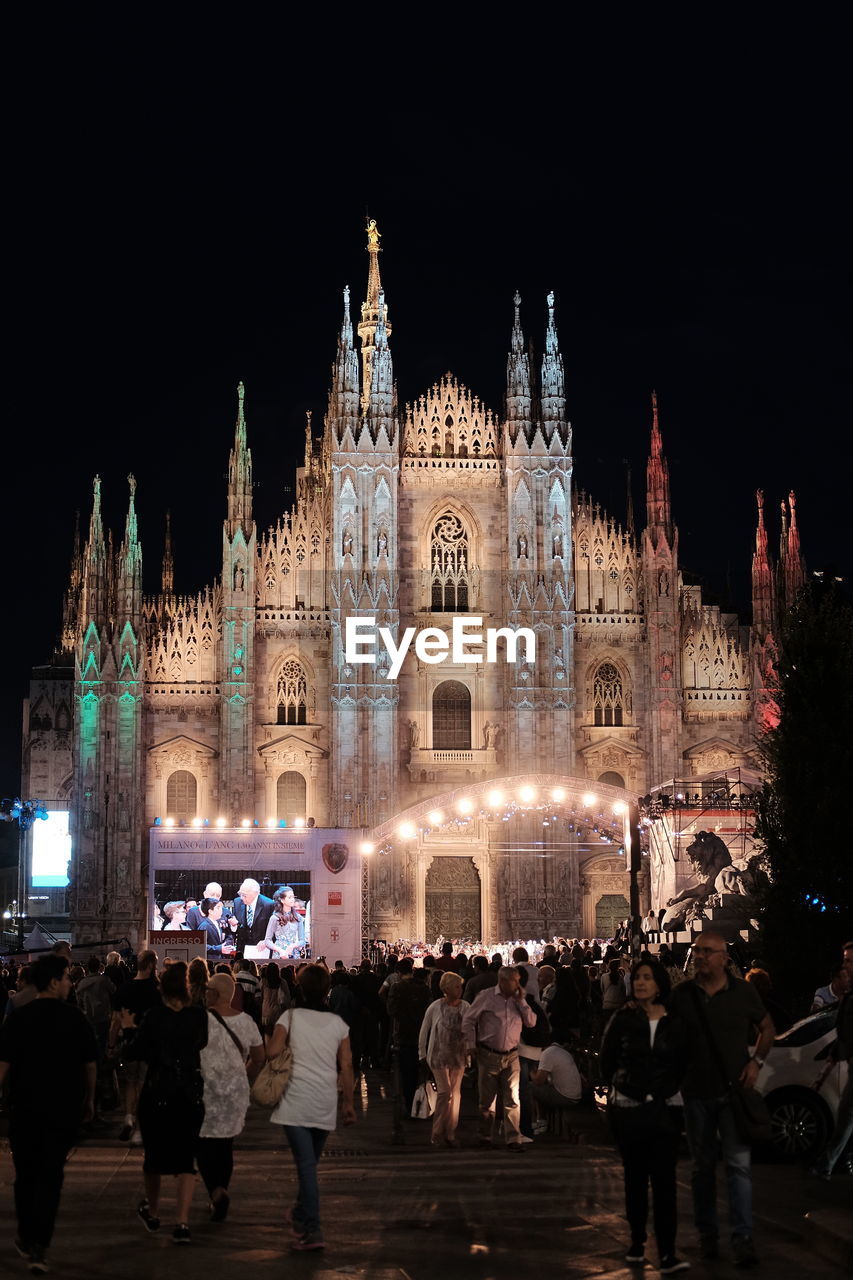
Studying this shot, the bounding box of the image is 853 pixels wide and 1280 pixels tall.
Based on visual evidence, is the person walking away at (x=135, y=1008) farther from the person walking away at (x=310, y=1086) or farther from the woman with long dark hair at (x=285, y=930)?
the woman with long dark hair at (x=285, y=930)

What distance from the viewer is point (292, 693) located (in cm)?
5356

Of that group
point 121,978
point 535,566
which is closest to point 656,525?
point 535,566

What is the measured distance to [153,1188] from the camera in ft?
34.5

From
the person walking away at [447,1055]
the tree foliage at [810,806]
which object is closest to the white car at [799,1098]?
the person walking away at [447,1055]

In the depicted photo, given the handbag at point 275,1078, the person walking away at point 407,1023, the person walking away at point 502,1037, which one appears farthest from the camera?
the person walking away at point 407,1023

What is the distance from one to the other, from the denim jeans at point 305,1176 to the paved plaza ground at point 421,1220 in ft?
0.68

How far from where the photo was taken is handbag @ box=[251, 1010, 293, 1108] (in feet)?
33.9

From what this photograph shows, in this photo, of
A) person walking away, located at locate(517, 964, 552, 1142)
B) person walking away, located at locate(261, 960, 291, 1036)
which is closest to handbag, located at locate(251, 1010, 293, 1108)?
person walking away, located at locate(517, 964, 552, 1142)

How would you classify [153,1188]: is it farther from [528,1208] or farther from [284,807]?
[284,807]

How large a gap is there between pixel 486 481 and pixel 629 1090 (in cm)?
4558

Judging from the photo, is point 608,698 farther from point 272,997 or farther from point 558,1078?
point 558,1078

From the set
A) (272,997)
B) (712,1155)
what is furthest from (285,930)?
(712,1155)

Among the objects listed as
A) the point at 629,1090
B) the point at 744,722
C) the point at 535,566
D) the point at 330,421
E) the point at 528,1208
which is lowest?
the point at 528,1208

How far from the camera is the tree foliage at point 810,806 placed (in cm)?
2083
